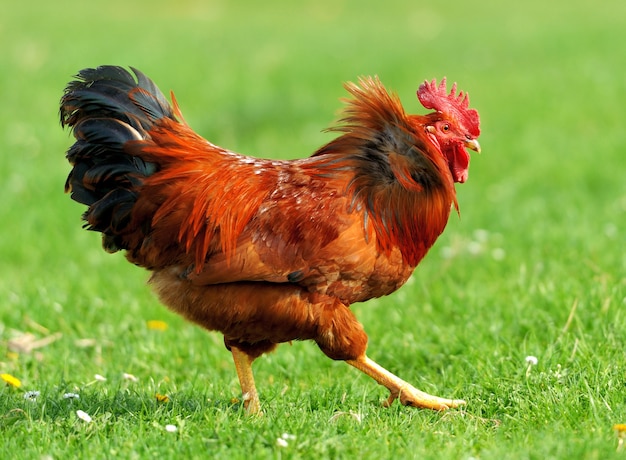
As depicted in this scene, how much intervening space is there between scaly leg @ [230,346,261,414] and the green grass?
9 centimetres

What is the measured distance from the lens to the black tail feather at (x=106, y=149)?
14.7 ft

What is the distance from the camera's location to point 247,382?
470cm

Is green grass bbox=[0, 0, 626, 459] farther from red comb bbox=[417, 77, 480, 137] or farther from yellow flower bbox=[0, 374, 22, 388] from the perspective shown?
red comb bbox=[417, 77, 480, 137]

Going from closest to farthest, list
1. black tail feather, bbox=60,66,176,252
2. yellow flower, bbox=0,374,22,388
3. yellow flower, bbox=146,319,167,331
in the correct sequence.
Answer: black tail feather, bbox=60,66,176,252, yellow flower, bbox=0,374,22,388, yellow flower, bbox=146,319,167,331

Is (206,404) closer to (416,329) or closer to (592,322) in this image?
(416,329)

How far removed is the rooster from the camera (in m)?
4.28

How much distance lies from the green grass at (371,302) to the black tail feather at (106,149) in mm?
1013

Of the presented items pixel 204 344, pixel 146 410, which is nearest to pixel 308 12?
pixel 204 344

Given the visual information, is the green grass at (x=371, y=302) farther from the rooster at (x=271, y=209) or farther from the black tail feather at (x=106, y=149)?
the black tail feather at (x=106, y=149)

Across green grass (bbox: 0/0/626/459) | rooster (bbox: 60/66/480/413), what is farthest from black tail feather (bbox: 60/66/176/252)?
green grass (bbox: 0/0/626/459)

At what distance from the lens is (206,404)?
4617 mm

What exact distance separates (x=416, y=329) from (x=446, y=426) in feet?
6.00

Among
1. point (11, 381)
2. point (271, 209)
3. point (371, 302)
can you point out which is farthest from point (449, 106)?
point (11, 381)

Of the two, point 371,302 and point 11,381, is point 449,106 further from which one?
point 11,381
